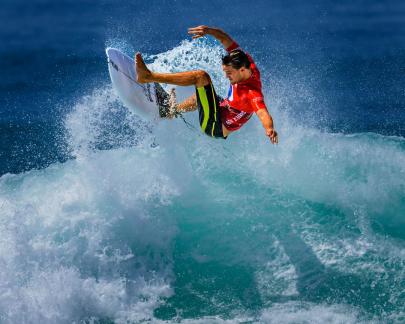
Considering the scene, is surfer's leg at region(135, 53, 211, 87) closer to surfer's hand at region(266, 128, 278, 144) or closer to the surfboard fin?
surfer's hand at region(266, 128, 278, 144)

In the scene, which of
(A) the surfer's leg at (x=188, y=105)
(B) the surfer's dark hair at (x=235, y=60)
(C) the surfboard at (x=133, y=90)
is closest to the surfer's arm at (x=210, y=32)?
(B) the surfer's dark hair at (x=235, y=60)

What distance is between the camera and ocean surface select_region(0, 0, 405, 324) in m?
7.02

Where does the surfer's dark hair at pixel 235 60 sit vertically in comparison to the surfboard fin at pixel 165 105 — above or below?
above

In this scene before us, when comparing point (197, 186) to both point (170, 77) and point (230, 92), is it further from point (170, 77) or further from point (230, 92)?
point (170, 77)

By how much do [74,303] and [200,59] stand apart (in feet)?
15.7

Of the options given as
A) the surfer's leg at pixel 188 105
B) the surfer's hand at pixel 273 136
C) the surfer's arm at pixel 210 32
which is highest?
the surfer's arm at pixel 210 32

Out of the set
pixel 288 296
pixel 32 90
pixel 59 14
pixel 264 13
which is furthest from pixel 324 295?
pixel 59 14

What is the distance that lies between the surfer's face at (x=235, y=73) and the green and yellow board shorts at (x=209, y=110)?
0.28 metres

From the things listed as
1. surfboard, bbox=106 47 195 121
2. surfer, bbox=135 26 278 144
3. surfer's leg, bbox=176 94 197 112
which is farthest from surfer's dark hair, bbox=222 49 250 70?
surfboard, bbox=106 47 195 121

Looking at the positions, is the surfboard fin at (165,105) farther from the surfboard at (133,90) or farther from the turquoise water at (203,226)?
the turquoise water at (203,226)

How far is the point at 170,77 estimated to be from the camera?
634 centimetres

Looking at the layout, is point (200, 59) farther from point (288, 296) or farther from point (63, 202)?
point (288, 296)

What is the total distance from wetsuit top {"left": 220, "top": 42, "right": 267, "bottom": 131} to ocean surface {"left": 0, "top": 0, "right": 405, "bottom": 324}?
155 cm

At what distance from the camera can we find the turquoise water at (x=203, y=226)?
6.92 metres
